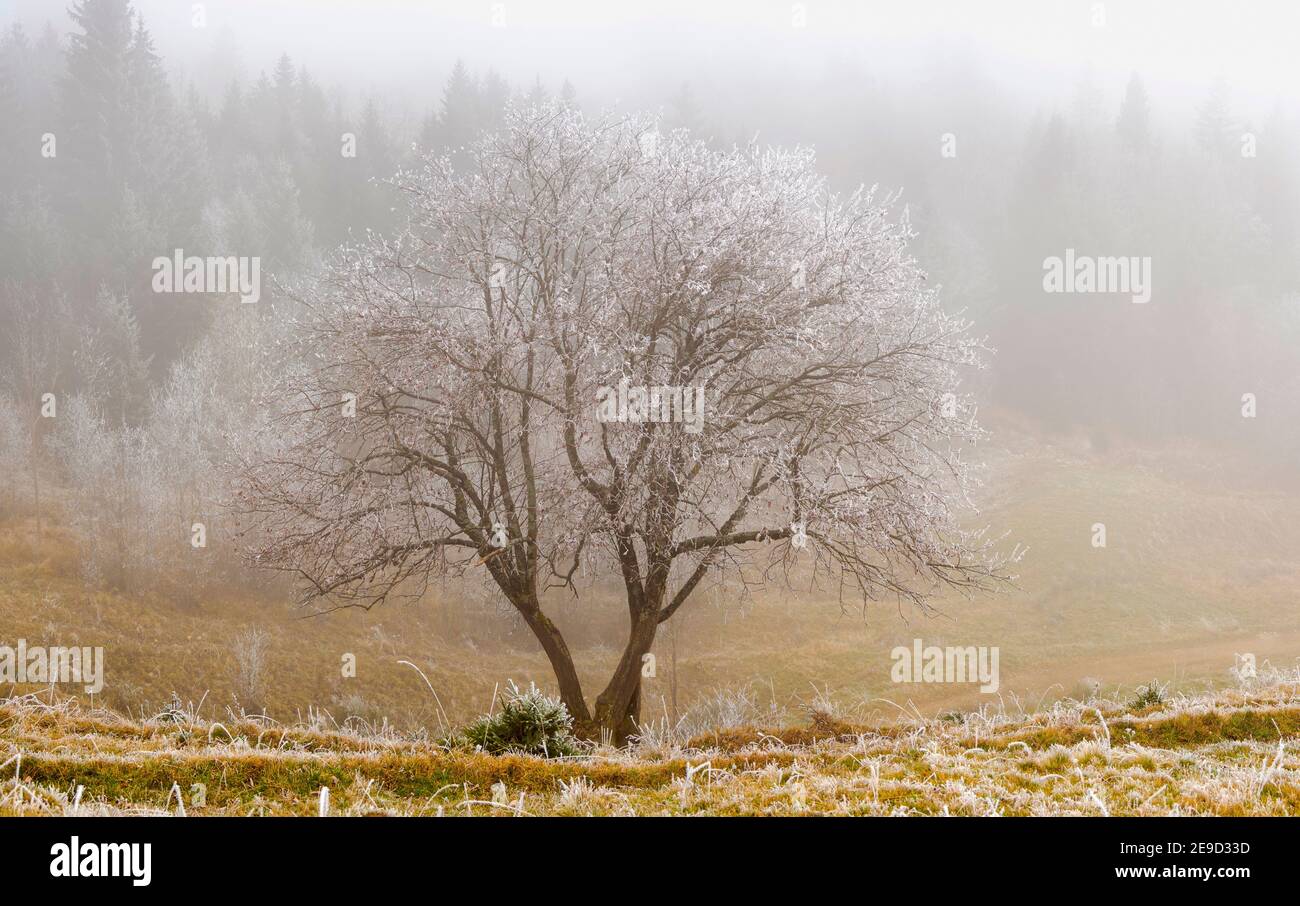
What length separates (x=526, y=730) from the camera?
328 inches

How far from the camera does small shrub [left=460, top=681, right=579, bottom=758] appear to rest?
822 cm

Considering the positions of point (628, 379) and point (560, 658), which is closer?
point (628, 379)

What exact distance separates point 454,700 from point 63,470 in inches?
862

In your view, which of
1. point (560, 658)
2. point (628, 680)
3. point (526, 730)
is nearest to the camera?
point (526, 730)

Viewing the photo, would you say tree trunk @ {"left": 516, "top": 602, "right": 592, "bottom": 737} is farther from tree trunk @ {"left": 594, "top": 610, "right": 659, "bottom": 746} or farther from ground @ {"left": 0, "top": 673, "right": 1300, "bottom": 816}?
ground @ {"left": 0, "top": 673, "right": 1300, "bottom": 816}

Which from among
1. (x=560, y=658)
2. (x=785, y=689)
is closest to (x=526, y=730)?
(x=560, y=658)

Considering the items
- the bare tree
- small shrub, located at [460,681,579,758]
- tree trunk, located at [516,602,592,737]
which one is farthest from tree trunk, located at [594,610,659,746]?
small shrub, located at [460,681,579,758]

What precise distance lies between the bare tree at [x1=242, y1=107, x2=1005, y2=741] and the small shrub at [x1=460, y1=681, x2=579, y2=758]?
136 inches

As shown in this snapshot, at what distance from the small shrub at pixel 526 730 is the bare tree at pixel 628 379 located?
11.3 ft

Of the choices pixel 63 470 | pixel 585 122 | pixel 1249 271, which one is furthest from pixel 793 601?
pixel 1249 271

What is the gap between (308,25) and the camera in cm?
11044

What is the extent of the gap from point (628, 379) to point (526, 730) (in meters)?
4.67

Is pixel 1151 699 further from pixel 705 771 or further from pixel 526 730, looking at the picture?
pixel 526 730
